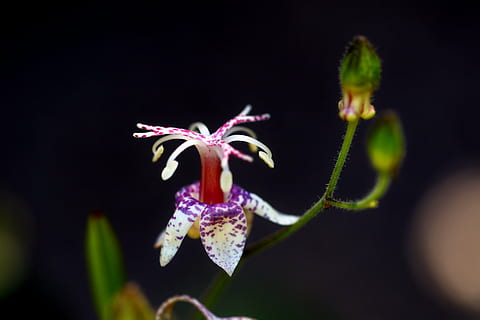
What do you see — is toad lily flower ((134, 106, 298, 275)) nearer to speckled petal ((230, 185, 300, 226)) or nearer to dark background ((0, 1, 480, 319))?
speckled petal ((230, 185, 300, 226))

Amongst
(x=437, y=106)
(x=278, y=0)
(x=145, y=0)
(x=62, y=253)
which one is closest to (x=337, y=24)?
(x=278, y=0)

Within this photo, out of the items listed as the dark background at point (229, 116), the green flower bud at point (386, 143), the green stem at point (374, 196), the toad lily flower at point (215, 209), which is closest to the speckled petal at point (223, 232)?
the toad lily flower at point (215, 209)

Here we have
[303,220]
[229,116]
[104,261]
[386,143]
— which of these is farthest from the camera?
[229,116]

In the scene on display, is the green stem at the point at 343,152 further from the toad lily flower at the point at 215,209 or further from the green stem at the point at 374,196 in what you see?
the toad lily flower at the point at 215,209

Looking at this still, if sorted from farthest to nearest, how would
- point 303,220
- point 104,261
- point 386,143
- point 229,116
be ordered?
point 229,116 < point 104,261 < point 303,220 < point 386,143

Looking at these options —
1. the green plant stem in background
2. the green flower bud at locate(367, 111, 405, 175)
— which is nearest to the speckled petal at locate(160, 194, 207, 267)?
the green plant stem in background

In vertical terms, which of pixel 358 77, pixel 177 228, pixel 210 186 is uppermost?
pixel 358 77

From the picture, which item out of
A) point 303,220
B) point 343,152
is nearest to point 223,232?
point 303,220

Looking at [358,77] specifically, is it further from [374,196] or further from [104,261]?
[104,261]
